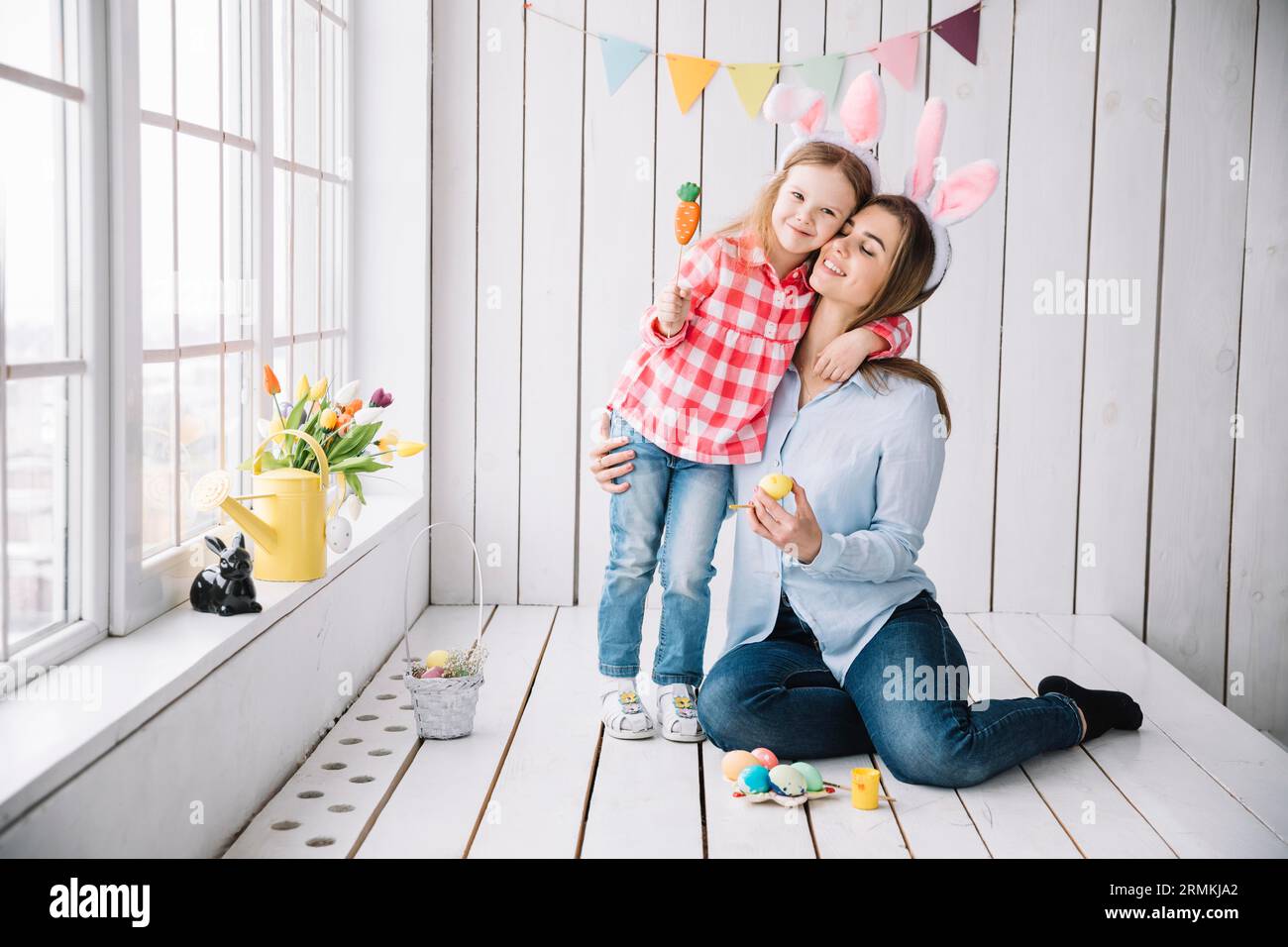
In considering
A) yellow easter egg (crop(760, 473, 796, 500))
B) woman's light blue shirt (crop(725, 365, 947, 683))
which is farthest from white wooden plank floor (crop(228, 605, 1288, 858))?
yellow easter egg (crop(760, 473, 796, 500))

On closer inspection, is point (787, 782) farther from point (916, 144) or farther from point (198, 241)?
point (198, 241)

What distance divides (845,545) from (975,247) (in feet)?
4.56

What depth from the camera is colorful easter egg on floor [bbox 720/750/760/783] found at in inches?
79.8

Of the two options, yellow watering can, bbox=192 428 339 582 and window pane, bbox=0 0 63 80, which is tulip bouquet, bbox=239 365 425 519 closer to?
yellow watering can, bbox=192 428 339 582

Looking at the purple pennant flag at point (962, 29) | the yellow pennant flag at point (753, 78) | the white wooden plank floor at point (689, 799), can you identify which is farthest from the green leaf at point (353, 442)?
the purple pennant flag at point (962, 29)

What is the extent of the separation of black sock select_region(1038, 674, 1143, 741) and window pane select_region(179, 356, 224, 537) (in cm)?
155

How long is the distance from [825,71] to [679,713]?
1662 mm

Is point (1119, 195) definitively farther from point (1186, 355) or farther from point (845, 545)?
point (845, 545)

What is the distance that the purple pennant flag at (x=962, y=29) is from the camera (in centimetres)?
306

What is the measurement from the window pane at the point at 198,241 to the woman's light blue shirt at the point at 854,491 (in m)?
0.96

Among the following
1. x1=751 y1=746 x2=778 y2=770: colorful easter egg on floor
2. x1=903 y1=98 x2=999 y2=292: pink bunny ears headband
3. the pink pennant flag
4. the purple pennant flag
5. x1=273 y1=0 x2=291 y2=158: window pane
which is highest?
the purple pennant flag

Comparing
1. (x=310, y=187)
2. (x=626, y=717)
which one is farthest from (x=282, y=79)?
(x=626, y=717)

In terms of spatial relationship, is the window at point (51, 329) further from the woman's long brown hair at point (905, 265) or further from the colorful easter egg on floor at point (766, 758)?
the woman's long brown hair at point (905, 265)

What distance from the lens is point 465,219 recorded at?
124 inches
